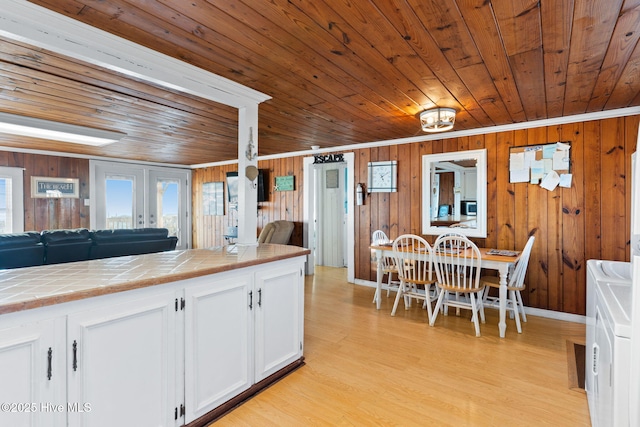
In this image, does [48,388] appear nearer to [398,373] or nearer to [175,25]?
[175,25]

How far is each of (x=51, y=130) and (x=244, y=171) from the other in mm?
2523

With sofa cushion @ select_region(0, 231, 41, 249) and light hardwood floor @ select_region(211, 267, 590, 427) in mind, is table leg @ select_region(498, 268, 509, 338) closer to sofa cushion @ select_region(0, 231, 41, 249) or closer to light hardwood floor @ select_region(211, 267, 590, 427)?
light hardwood floor @ select_region(211, 267, 590, 427)

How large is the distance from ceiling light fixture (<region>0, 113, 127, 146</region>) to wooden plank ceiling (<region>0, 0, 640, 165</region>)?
A: 0.10 m

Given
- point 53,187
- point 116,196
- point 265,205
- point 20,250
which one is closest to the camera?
point 20,250

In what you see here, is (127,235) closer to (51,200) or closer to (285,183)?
(285,183)

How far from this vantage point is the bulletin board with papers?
11.3 ft

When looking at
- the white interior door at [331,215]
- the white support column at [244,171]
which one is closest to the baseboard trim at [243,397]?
the white support column at [244,171]

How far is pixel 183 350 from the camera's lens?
168 cm

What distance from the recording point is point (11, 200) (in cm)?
510

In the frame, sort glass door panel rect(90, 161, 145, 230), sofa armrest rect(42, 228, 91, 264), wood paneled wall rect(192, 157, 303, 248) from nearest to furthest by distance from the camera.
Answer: sofa armrest rect(42, 228, 91, 264) < wood paneled wall rect(192, 157, 303, 248) < glass door panel rect(90, 161, 145, 230)

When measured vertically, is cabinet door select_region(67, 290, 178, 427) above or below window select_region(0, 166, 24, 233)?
below

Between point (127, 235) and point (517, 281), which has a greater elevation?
point (127, 235)

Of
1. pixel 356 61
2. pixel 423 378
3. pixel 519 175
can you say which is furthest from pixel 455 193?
pixel 356 61

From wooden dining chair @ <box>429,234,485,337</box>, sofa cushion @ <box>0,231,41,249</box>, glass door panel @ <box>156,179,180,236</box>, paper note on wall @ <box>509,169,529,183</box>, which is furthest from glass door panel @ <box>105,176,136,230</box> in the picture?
paper note on wall @ <box>509,169,529,183</box>
